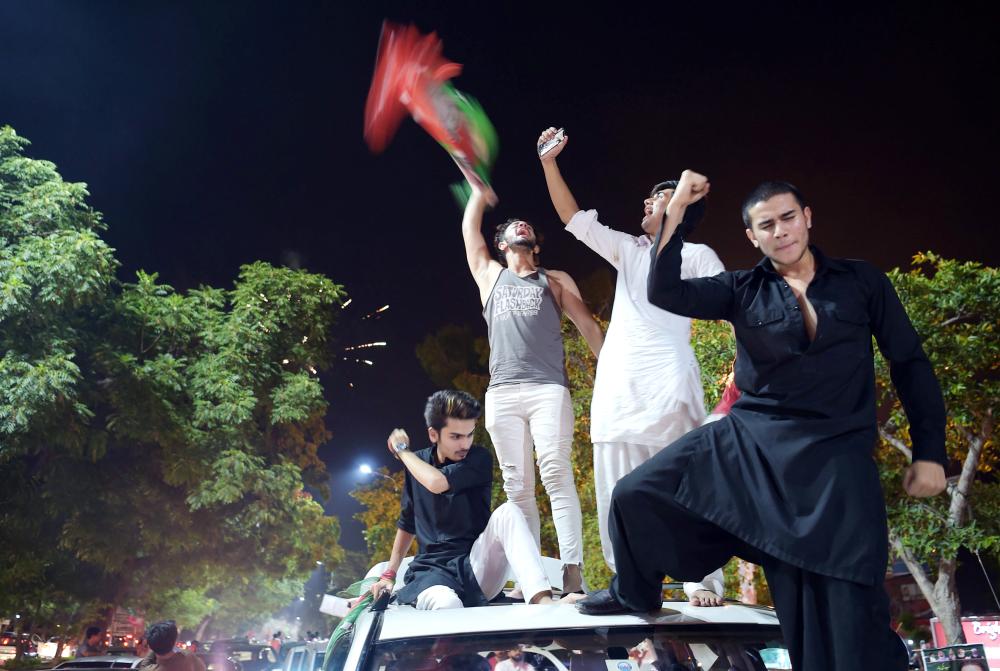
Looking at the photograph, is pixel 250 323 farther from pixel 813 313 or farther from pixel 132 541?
pixel 813 313

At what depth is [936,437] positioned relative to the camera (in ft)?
8.06

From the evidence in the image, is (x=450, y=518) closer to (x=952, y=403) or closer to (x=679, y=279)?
(x=679, y=279)

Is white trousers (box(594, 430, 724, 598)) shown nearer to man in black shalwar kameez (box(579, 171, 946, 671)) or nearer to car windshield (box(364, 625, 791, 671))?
car windshield (box(364, 625, 791, 671))

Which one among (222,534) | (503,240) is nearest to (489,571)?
(503,240)

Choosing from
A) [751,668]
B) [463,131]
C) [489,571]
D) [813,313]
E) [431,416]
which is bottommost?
[751,668]

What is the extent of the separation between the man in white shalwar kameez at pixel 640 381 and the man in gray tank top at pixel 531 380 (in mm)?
519

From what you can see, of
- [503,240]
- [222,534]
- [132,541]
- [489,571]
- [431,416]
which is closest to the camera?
[489,571]

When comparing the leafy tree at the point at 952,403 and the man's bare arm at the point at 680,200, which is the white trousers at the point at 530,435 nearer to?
the man's bare arm at the point at 680,200

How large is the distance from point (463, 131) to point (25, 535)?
57.2 feet

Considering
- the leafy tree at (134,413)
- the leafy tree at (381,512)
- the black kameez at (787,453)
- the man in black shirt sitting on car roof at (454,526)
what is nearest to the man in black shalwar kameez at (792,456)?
the black kameez at (787,453)

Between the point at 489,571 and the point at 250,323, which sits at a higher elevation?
the point at 250,323

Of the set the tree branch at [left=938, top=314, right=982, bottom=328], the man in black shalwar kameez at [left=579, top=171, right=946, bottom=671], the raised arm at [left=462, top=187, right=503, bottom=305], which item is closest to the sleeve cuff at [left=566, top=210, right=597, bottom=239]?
the raised arm at [left=462, top=187, right=503, bottom=305]

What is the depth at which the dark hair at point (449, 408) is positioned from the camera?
14.3 feet

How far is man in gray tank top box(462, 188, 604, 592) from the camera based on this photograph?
16.4 feet
